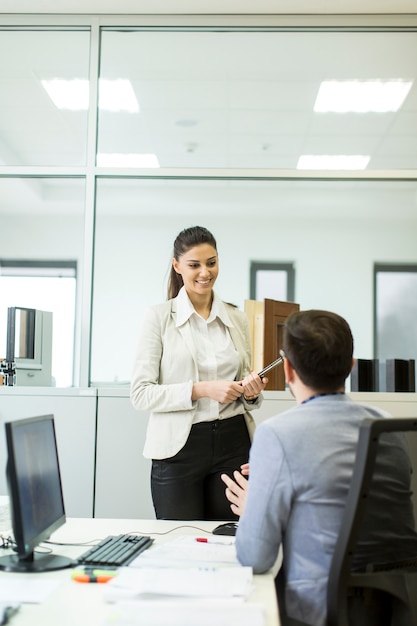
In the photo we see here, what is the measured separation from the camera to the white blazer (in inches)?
90.9

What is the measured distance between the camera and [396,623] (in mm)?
Result: 1356

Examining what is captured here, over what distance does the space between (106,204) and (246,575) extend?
2943mm

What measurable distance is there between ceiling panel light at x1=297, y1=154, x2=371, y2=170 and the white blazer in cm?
163

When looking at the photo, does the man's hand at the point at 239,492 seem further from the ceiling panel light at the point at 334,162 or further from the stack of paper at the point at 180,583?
the ceiling panel light at the point at 334,162

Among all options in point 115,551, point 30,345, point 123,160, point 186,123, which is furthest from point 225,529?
point 186,123

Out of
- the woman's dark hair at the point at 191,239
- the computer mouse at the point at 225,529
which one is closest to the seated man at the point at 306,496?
the computer mouse at the point at 225,529

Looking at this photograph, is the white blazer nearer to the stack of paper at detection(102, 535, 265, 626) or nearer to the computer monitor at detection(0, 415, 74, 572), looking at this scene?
the computer monitor at detection(0, 415, 74, 572)

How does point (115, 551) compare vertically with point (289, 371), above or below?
below

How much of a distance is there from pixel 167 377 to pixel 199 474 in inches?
14.7

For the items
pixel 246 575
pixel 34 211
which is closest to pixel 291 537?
pixel 246 575

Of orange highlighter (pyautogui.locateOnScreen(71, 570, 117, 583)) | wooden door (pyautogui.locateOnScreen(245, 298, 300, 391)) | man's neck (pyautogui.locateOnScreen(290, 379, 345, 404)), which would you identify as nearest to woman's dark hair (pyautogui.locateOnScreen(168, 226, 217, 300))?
wooden door (pyautogui.locateOnScreen(245, 298, 300, 391))

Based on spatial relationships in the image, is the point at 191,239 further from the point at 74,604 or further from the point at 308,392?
the point at 74,604

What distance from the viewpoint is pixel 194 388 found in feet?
7.57

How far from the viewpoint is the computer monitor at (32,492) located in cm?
143
